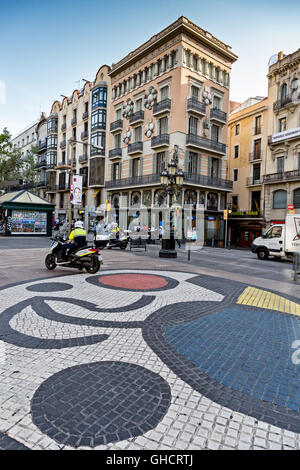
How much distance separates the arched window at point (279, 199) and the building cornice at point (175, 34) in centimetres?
1692

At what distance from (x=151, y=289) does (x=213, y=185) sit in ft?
82.6

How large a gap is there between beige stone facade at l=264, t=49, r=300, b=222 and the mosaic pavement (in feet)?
79.7

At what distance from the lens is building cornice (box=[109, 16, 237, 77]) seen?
2693cm

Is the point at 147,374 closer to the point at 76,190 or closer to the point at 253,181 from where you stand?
the point at 76,190

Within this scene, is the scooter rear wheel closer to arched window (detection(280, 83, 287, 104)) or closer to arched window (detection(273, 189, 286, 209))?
arched window (detection(273, 189, 286, 209))

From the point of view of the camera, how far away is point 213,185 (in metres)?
30.4

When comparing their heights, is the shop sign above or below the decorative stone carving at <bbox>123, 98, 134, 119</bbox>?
below

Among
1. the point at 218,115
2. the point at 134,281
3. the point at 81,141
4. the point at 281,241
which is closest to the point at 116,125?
the point at 81,141

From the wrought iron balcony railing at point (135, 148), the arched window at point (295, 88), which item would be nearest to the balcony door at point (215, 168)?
the wrought iron balcony railing at point (135, 148)

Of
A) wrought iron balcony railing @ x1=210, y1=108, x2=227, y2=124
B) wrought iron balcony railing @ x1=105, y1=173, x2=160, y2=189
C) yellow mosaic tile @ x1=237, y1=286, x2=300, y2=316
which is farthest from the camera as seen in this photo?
wrought iron balcony railing @ x1=210, y1=108, x2=227, y2=124

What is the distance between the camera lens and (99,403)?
2.57m

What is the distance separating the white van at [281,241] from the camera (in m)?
13.9

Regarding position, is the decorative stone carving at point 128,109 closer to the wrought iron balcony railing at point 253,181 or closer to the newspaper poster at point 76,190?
the wrought iron balcony railing at point 253,181

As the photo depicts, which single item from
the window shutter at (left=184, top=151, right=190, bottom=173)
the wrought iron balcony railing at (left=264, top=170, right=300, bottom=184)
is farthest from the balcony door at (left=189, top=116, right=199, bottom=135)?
the wrought iron balcony railing at (left=264, top=170, right=300, bottom=184)
